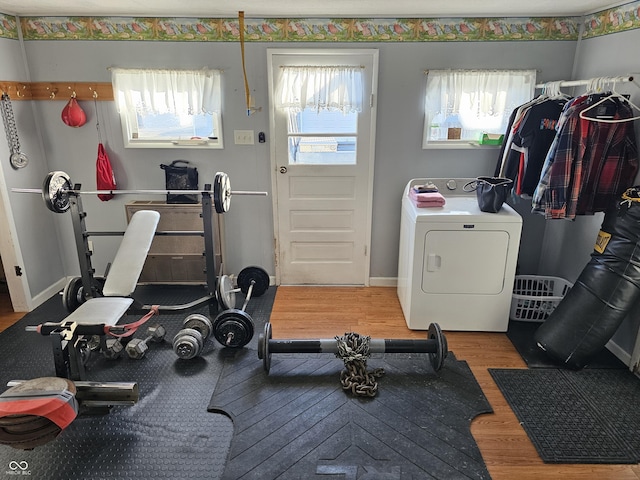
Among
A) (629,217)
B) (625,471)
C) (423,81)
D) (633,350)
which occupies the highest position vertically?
(423,81)

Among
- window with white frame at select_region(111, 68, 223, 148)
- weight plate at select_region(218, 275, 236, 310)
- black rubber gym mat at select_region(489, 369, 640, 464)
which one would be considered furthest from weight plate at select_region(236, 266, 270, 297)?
black rubber gym mat at select_region(489, 369, 640, 464)

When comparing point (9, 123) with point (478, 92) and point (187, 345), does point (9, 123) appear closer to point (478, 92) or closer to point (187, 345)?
point (187, 345)

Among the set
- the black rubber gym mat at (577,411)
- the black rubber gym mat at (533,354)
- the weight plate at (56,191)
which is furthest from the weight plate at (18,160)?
the black rubber gym mat at (533,354)

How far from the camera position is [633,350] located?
2.82 meters

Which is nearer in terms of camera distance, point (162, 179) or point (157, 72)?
point (157, 72)

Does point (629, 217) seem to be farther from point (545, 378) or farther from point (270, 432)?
A: point (270, 432)

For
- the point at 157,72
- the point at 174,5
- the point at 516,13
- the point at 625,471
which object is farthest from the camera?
the point at 157,72

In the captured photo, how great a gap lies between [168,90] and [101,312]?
1940 mm

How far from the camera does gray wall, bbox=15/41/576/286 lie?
3.56 metres

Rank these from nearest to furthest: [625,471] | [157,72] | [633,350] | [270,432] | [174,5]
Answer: [625,471], [270,432], [633,350], [174,5], [157,72]

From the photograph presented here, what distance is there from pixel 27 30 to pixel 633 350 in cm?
507

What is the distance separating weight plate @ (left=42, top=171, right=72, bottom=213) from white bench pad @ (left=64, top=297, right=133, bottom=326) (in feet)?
2.69

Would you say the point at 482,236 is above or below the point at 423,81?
below

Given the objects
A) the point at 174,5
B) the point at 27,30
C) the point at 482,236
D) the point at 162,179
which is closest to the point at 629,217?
the point at 482,236
